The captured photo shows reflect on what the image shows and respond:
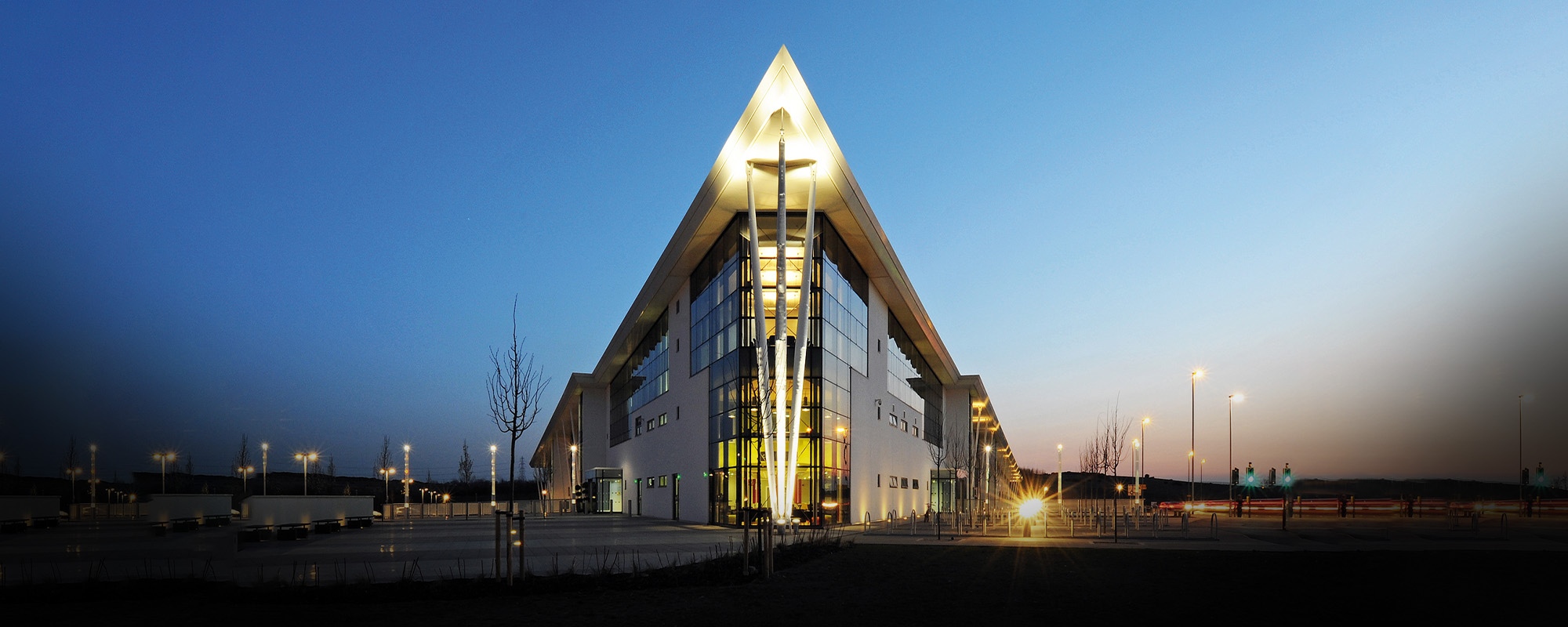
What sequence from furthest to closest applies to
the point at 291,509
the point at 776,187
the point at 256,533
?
the point at 776,187 → the point at 291,509 → the point at 256,533

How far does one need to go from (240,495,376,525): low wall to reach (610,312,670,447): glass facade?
18.6 meters

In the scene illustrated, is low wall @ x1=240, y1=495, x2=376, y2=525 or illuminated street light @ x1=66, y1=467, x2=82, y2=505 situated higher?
low wall @ x1=240, y1=495, x2=376, y2=525

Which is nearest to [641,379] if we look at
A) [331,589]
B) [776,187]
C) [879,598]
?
[776,187]

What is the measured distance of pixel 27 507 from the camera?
122 feet

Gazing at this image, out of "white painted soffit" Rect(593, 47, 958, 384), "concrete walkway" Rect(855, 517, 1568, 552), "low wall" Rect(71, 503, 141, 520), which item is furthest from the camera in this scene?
"low wall" Rect(71, 503, 141, 520)

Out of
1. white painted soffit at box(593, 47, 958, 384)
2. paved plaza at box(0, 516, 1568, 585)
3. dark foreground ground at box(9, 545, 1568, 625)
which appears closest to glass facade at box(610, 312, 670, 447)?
white painted soffit at box(593, 47, 958, 384)

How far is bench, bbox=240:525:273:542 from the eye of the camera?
25.8 metres

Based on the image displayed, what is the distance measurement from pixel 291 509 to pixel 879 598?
23.4 m

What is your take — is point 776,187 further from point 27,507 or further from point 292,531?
point 27,507

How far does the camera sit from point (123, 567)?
1736cm

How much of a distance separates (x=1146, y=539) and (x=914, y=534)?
6968 millimetres

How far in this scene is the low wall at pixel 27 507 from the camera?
114 ft

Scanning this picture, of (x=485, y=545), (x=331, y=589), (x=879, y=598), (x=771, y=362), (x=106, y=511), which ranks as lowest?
(x=106, y=511)

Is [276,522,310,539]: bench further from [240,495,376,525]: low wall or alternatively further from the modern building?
the modern building
